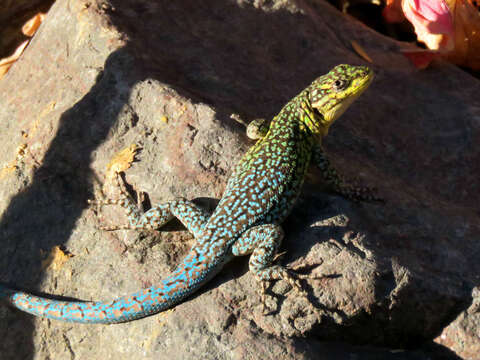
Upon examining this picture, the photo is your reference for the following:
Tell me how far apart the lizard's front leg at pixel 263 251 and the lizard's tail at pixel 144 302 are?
24 cm

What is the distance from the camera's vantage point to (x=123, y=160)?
484cm

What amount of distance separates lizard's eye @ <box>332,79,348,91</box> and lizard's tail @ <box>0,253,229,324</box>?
2.02 metres

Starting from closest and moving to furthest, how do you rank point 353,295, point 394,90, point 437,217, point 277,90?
point 353,295, point 437,217, point 277,90, point 394,90

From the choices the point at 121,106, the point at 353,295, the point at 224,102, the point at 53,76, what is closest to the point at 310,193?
the point at 353,295

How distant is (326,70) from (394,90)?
92cm

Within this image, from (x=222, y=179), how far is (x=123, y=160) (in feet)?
3.15

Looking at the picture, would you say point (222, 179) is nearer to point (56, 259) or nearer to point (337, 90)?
point (337, 90)

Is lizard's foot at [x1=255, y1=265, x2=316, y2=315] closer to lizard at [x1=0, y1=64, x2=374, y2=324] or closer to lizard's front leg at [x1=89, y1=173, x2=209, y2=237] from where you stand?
lizard at [x1=0, y1=64, x2=374, y2=324]

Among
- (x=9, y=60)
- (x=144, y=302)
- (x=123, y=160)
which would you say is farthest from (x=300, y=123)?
(x=9, y=60)

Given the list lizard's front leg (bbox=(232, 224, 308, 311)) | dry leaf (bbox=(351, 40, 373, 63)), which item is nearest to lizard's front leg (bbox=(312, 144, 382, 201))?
lizard's front leg (bbox=(232, 224, 308, 311))

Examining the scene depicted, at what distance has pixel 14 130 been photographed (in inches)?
217

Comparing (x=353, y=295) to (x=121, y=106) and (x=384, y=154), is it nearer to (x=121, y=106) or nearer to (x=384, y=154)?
(x=384, y=154)

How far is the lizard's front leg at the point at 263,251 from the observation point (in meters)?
4.02

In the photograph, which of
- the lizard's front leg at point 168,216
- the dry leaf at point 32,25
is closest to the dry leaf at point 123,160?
the lizard's front leg at point 168,216
